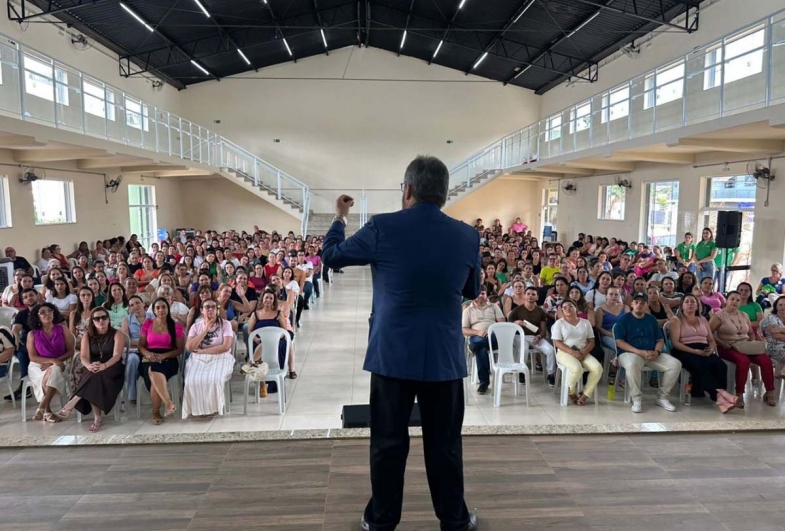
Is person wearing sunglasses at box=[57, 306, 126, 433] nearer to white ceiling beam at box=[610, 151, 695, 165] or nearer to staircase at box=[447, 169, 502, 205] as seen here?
white ceiling beam at box=[610, 151, 695, 165]

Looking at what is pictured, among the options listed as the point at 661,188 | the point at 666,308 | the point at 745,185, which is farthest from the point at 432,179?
the point at 661,188

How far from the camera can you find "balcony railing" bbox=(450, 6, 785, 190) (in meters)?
6.80

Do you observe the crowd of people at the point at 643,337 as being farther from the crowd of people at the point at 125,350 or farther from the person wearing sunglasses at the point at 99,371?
the person wearing sunglasses at the point at 99,371

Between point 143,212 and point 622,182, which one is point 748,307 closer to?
point 622,182

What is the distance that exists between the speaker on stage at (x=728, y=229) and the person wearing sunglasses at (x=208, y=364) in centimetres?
714

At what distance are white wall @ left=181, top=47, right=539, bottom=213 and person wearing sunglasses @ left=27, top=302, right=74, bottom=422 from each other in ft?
50.5

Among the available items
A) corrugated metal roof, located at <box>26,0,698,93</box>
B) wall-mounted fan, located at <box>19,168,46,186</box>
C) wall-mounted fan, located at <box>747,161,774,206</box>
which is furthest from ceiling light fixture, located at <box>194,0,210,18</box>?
wall-mounted fan, located at <box>747,161,774,206</box>

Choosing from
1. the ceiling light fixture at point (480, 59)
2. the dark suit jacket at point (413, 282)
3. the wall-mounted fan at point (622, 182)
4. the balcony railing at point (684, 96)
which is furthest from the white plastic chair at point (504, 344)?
the ceiling light fixture at point (480, 59)

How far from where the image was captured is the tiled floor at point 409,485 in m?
2.35

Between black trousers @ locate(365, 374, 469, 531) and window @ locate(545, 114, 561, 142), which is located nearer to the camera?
black trousers @ locate(365, 374, 469, 531)

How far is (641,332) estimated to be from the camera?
5.07 m

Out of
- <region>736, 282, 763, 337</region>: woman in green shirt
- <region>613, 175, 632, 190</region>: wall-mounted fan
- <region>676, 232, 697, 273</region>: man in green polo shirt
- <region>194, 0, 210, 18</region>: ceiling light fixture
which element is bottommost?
<region>736, 282, 763, 337</region>: woman in green shirt

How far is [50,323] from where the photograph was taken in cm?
477

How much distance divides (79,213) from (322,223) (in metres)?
7.50
